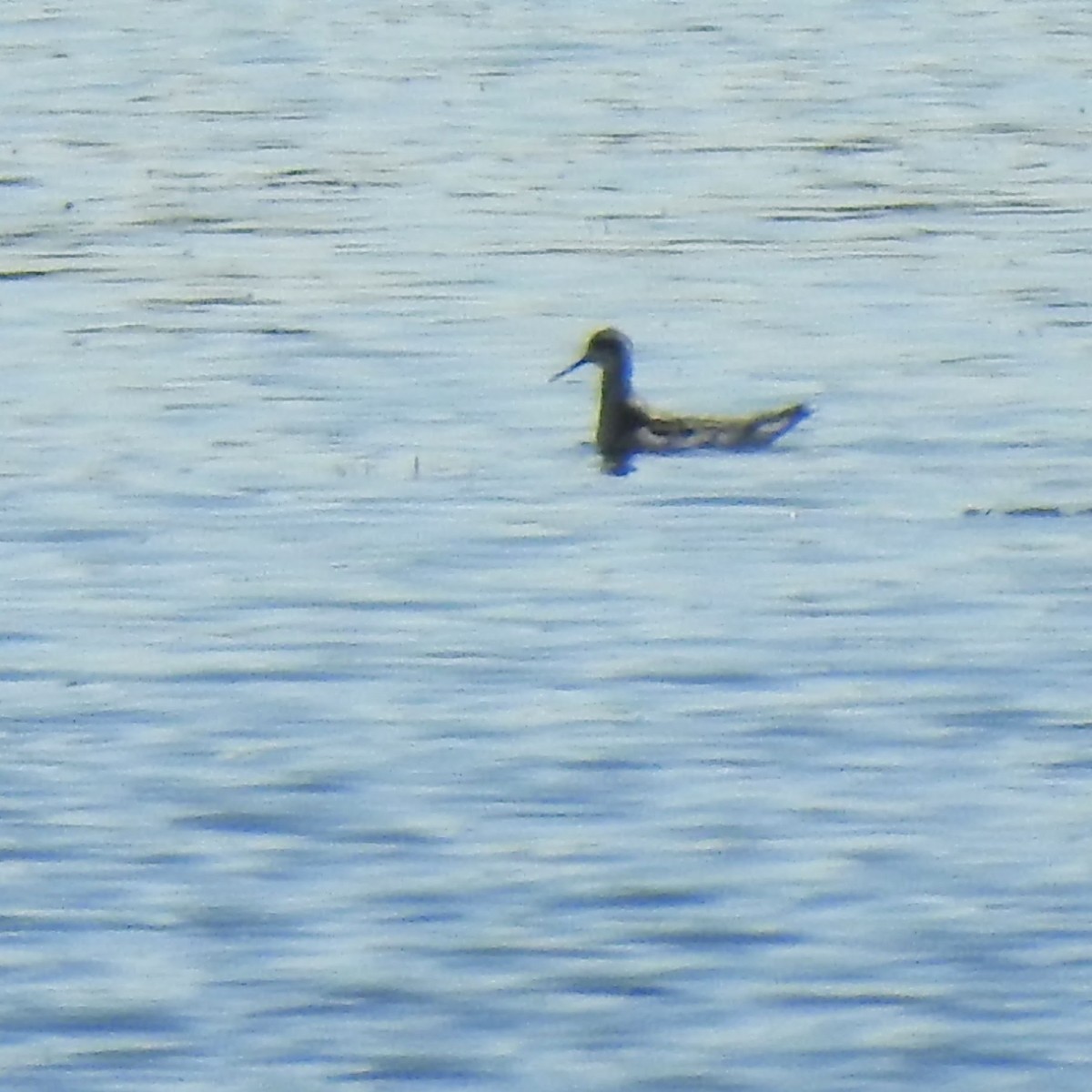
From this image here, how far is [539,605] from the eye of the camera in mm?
13547

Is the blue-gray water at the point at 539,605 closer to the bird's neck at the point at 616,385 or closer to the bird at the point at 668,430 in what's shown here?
the bird at the point at 668,430

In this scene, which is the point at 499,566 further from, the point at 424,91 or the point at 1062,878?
the point at 424,91

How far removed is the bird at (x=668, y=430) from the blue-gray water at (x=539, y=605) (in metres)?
0.13

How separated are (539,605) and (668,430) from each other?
312 cm

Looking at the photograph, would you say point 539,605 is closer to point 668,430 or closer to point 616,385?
point 668,430

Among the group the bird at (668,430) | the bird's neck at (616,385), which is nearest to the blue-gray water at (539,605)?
the bird at (668,430)

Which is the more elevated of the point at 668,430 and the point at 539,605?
the point at 539,605

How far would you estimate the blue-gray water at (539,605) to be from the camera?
380 inches

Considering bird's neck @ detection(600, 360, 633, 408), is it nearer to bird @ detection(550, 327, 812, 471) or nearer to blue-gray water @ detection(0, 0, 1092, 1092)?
bird @ detection(550, 327, 812, 471)

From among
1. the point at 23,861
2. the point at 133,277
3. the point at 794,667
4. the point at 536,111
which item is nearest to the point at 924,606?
the point at 794,667

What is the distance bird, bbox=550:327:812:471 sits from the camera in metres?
16.3

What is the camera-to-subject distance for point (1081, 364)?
58.2ft

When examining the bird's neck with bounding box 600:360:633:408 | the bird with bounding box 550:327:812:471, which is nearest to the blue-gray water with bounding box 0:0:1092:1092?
the bird with bounding box 550:327:812:471

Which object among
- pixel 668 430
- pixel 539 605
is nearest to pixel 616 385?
pixel 668 430
